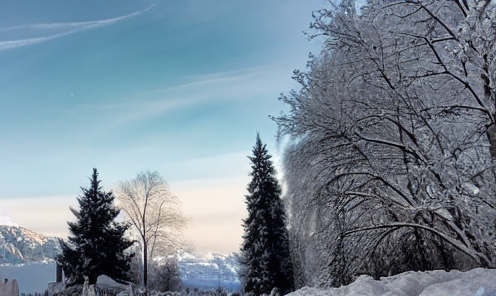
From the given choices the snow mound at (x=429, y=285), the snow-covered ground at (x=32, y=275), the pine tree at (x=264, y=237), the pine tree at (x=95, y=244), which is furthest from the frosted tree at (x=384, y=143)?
the snow-covered ground at (x=32, y=275)

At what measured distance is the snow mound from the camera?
529cm

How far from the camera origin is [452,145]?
8.30 metres

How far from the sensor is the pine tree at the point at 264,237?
25797 mm

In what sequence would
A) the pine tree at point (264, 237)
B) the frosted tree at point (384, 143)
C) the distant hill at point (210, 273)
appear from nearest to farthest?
the frosted tree at point (384, 143) → the pine tree at point (264, 237) → the distant hill at point (210, 273)

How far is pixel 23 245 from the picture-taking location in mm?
102500

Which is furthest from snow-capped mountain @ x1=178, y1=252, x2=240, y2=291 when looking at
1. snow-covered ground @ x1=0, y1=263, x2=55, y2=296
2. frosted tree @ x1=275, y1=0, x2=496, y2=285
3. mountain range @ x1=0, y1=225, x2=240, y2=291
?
frosted tree @ x1=275, y1=0, x2=496, y2=285

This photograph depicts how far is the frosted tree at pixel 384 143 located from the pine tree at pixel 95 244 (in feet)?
71.5

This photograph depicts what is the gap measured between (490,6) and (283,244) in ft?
69.3

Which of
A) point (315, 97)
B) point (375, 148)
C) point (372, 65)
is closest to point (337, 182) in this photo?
point (375, 148)

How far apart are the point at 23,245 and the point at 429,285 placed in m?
111

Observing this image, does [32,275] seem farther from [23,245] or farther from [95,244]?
[23,245]

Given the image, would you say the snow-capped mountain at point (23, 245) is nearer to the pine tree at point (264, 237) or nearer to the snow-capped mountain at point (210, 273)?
the snow-capped mountain at point (210, 273)

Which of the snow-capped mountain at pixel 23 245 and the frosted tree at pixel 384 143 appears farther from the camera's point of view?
the snow-capped mountain at pixel 23 245

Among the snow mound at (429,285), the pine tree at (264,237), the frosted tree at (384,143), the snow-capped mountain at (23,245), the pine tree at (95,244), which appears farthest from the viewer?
the snow-capped mountain at (23,245)
